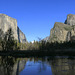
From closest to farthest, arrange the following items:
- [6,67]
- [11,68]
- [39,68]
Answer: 1. [39,68]
2. [11,68]
3. [6,67]

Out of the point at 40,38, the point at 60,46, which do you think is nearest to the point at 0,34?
the point at 40,38

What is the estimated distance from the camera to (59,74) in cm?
884

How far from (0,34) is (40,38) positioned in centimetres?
2832

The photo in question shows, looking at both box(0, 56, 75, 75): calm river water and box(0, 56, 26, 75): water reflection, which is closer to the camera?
box(0, 56, 75, 75): calm river water

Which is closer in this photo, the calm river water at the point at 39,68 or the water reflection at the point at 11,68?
the calm river water at the point at 39,68

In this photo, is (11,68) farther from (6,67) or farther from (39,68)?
(39,68)

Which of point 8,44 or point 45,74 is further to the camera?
point 8,44

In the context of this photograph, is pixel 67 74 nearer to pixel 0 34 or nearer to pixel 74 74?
pixel 74 74

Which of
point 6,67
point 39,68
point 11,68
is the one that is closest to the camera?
point 39,68

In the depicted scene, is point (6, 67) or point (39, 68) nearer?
point (39, 68)

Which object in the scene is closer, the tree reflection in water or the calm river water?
the calm river water

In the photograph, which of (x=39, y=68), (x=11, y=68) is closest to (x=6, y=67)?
(x=11, y=68)

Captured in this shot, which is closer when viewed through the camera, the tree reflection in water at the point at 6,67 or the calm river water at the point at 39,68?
the calm river water at the point at 39,68

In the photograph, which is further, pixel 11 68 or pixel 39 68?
pixel 11 68
